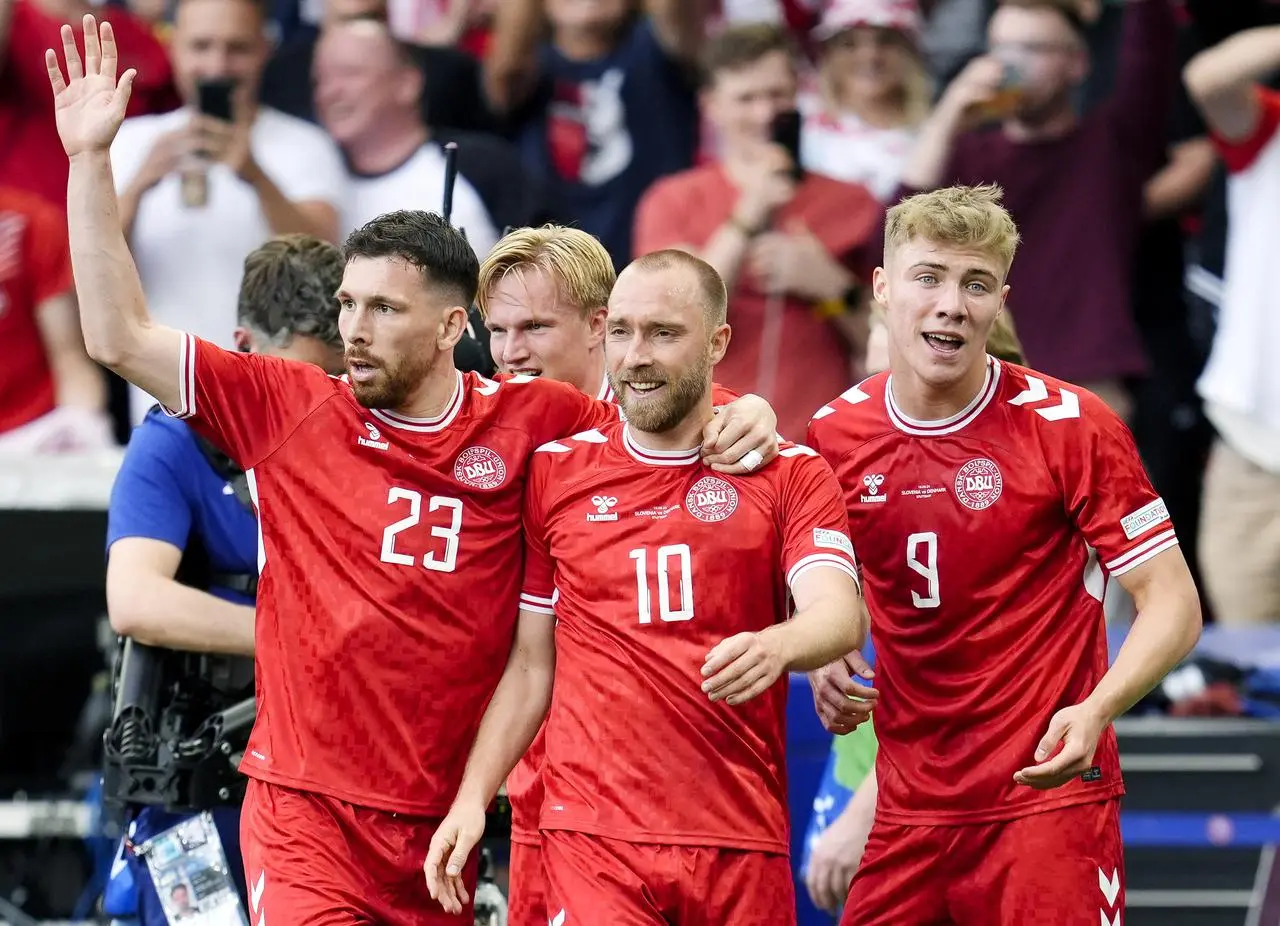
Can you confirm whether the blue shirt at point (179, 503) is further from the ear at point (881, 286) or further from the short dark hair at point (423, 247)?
the ear at point (881, 286)

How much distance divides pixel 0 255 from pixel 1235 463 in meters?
5.45

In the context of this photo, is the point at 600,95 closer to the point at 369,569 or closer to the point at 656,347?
the point at 656,347

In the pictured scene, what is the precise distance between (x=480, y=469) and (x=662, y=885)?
1.12 meters

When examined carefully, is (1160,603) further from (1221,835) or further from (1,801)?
(1,801)

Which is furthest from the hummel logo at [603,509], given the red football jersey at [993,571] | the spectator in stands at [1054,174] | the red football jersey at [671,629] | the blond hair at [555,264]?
the spectator in stands at [1054,174]

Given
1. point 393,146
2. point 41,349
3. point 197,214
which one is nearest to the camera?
point 197,214

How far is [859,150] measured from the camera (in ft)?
30.9

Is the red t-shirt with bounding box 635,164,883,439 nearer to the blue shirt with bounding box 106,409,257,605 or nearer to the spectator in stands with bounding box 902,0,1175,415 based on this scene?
the spectator in stands with bounding box 902,0,1175,415

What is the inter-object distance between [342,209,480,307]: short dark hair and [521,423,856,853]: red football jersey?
0.58 m

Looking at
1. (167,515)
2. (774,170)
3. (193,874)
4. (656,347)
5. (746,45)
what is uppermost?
(746,45)

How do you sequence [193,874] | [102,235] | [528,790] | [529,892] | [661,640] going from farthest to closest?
1. [193,874]
2. [528,790]
3. [529,892]
4. [661,640]
5. [102,235]

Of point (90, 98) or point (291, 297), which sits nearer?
point (90, 98)

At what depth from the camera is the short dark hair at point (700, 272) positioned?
5.08 meters

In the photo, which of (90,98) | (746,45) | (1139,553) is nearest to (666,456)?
(1139,553)
